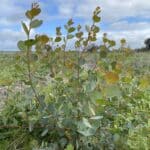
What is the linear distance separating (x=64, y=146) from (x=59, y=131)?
122mm

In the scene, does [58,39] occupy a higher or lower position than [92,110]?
higher

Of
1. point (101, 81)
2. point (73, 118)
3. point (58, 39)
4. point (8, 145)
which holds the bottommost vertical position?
point (8, 145)

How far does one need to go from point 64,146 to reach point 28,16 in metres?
1.08

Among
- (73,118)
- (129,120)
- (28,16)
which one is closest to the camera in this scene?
(28,16)

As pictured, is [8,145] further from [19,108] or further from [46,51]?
[46,51]

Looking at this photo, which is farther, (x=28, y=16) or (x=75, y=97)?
(x=75, y=97)

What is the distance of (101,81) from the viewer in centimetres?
384

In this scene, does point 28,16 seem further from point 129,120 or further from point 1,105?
point 1,105

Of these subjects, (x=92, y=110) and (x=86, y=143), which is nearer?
(x=92, y=110)

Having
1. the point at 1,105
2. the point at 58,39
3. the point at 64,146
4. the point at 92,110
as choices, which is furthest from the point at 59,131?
the point at 1,105

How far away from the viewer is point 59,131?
4.07 meters

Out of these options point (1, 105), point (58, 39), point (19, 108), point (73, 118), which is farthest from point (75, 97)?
point (1, 105)

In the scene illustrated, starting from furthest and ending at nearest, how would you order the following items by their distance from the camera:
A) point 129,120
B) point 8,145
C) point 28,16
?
point 129,120
point 8,145
point 28,16

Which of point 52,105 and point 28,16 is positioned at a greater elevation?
point 28,16
